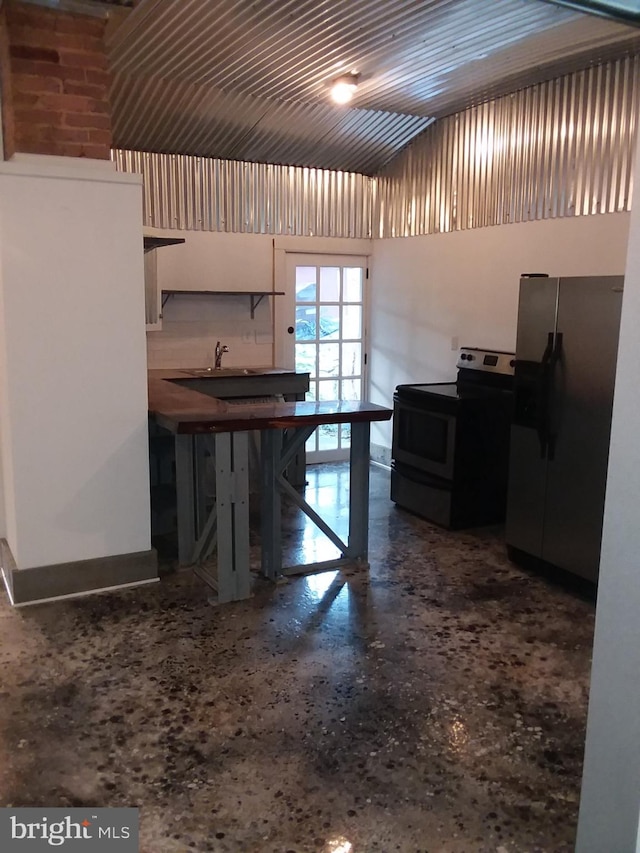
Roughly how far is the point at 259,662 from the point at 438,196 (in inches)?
159

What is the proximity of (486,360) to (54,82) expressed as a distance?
3.11 metres

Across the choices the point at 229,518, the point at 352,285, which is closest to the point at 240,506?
Result: the point at 229,518

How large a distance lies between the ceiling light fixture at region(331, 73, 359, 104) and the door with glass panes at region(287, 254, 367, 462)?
70.4 inches

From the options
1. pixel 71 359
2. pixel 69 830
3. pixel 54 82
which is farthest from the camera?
pixel 71 359

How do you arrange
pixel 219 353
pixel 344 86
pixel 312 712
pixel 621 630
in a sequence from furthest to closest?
1. pixel 219 353
2. pixel 344 86
3. pixel 312 712
4. pixel 621 630

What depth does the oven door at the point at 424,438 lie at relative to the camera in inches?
185

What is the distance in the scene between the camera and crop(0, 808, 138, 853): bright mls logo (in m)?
1.97

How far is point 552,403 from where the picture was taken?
12.5 ft

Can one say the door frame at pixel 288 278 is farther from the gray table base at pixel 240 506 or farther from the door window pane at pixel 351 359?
the gray table base at pixel 240 506

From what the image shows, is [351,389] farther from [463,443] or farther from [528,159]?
[528,159]

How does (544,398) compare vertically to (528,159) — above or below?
below

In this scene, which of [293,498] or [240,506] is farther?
[293,498]

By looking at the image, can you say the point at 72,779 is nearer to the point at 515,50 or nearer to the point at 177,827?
the point at 177,827

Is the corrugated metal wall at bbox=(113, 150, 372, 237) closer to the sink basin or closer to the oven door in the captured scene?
the sink basin
